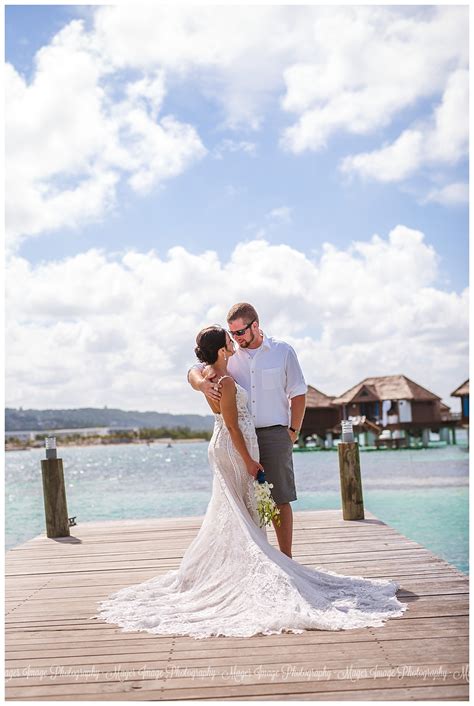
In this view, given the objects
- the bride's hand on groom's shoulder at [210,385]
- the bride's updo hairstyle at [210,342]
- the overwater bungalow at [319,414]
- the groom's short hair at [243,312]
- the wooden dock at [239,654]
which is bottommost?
the overwater bungalow at [319,414]

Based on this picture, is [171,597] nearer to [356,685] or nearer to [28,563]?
[356,685]

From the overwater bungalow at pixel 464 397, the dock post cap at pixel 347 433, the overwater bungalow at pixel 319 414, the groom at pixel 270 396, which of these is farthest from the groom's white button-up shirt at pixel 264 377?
the overwater bungalow at pixel 319 414

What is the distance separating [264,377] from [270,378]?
0.04 m

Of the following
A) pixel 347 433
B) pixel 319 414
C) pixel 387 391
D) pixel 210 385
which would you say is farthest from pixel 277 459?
pixel 387 391

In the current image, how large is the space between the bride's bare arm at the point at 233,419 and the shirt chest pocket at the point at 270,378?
1.48 feet

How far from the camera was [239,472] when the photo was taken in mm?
5152

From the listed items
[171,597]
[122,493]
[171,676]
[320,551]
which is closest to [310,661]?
[171,676]

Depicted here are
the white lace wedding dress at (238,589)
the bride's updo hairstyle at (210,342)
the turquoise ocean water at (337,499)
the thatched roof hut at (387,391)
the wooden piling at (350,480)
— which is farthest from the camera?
the thatched roof hut at (387,391)

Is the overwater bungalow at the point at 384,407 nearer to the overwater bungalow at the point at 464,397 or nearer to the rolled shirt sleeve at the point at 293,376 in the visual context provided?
the overwater bungalow at the point at 464,397

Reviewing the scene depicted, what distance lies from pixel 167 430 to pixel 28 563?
124385 millimetres

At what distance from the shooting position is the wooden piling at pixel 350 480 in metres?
8.29

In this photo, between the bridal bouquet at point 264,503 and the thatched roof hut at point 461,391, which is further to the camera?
the thatched roof hut at point 461,391

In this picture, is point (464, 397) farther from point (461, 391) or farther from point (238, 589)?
point (238, 589)

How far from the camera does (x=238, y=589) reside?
4707mm
